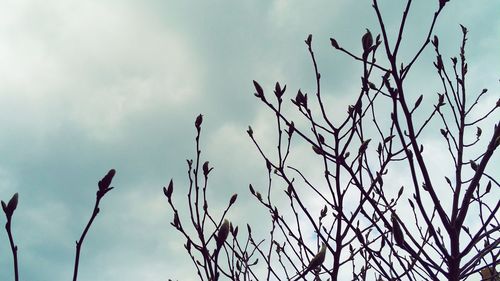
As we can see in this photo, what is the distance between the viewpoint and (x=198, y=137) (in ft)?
9.22

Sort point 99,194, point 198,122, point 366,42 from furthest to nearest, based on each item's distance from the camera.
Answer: point 198,122
point 366,42
point 99,194

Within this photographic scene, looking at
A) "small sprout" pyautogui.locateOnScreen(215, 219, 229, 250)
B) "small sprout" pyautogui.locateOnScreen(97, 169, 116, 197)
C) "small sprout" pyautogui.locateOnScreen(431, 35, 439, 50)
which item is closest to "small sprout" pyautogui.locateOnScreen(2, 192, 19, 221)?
"small sprout" pyautogui.locateOnScreen(97, 169, 116, 197)

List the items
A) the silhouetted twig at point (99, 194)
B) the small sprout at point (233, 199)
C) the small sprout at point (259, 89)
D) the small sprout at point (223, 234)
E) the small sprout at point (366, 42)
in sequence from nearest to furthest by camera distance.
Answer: the silhouetted twig at point (99, 194) → the small sprout at point (223, 234) → the small sprout at point (366, 42) → the small sprout at point (259, 89) → the small sprout at point (233, 199)

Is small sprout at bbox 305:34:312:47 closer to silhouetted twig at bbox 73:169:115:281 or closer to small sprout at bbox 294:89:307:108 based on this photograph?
small sprout at bbox 294:89:307:108

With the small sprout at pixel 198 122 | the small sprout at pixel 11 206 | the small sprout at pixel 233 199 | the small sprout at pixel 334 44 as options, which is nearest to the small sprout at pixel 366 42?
the small sprout at pixel 334 44

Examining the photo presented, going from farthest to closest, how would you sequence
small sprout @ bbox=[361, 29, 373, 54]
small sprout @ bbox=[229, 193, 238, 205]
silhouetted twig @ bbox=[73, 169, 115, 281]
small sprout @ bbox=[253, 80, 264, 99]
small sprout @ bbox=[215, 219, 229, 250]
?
small sprout @ bbox=[229, 193, 238, 205]
small sprout @ bbox=[253, 80, 264, 99]
small sprout @ bbox=[361, 29, 373, 54]
small sprout @ bbox=[215, 219, 229, 250]
silhouetted twig @ bbox=[73, 169, 115, 281]

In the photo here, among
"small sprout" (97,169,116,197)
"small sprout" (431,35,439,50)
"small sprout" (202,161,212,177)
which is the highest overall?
"small sprout" (431,35,439,50)

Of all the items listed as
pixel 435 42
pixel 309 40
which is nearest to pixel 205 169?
pixel 309 40

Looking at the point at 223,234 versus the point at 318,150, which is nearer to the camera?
the point at 223,234

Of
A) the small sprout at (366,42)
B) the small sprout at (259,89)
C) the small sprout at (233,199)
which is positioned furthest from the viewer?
the small sprout at (233,199)

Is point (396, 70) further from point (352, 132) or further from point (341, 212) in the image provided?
point (341, 212)

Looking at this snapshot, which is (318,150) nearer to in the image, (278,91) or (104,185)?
(278,91)

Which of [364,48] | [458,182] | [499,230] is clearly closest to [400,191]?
[458,182]

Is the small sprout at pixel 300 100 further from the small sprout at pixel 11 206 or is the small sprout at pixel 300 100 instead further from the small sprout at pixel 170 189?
the small sprout at pixel 11 206
